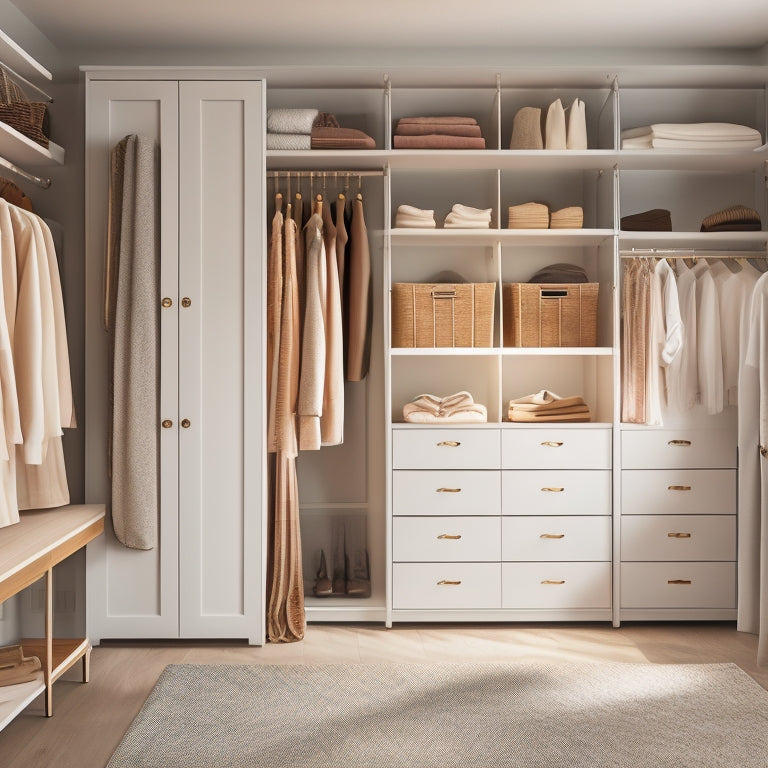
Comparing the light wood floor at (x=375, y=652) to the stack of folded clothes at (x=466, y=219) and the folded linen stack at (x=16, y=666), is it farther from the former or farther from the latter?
the stack of folded clothes at (x=466, y=219)

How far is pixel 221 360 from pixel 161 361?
0.82 feet

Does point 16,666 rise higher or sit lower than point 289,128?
lower

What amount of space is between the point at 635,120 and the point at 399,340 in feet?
5.41

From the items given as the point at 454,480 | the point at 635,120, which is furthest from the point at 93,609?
the point at 635,120

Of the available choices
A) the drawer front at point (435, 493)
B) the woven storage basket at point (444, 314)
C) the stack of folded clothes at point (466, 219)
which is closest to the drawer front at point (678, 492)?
the drawer front at point (435, 493)

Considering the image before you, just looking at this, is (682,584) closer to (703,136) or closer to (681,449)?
(681,449)

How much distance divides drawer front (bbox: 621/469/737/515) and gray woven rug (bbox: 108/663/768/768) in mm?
739

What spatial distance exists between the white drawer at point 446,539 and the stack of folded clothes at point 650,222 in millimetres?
1507

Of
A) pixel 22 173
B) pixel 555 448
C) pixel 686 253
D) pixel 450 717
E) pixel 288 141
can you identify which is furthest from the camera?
pixel 686 253

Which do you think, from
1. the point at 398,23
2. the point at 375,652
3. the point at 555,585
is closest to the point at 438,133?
the point at 398,23

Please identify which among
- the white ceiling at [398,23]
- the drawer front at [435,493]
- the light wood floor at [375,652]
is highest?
the white ceiling at [398,23]

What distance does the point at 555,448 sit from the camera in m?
3.61

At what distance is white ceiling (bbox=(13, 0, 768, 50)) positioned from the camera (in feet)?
11.0

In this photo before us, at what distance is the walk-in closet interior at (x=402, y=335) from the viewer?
3.32m
